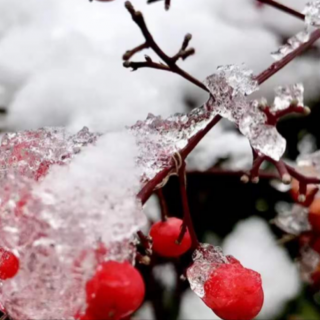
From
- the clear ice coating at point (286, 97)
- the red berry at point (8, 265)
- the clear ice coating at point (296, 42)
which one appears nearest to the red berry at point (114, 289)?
the red berry at point (8, 265)

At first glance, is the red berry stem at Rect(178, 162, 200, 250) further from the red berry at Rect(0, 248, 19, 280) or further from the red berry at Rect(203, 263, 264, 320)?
the red berry at Rect(0, 248, 19, 280)

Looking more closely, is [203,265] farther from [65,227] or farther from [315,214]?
[315,214]

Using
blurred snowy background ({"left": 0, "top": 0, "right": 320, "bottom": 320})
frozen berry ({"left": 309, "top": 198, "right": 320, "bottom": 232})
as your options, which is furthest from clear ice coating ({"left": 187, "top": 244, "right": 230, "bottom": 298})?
blurred snowy background ({"left": 0, "top": 0, "right": 320, "bottom": 320})

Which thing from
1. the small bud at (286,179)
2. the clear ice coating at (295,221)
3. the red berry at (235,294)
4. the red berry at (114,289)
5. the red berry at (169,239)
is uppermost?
the small bud at (286,179)

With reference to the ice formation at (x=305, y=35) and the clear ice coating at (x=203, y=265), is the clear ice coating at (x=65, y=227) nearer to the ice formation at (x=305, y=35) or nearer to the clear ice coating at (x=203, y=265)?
the clear ice coating at (x=203, y=265)

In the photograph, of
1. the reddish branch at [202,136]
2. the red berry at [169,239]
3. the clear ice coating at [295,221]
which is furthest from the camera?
the clear ice coating at [295,221]

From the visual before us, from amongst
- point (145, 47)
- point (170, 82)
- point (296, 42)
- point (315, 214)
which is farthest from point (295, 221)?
point (145, 47)

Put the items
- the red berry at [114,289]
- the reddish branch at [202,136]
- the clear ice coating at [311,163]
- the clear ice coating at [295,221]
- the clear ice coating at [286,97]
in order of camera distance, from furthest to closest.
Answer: the clear ice coating at [295,221], the clear ice coating at [311,163], the clear ice coating at [286,97], the reddish branch at [202,136], the red berry at [114,289]
